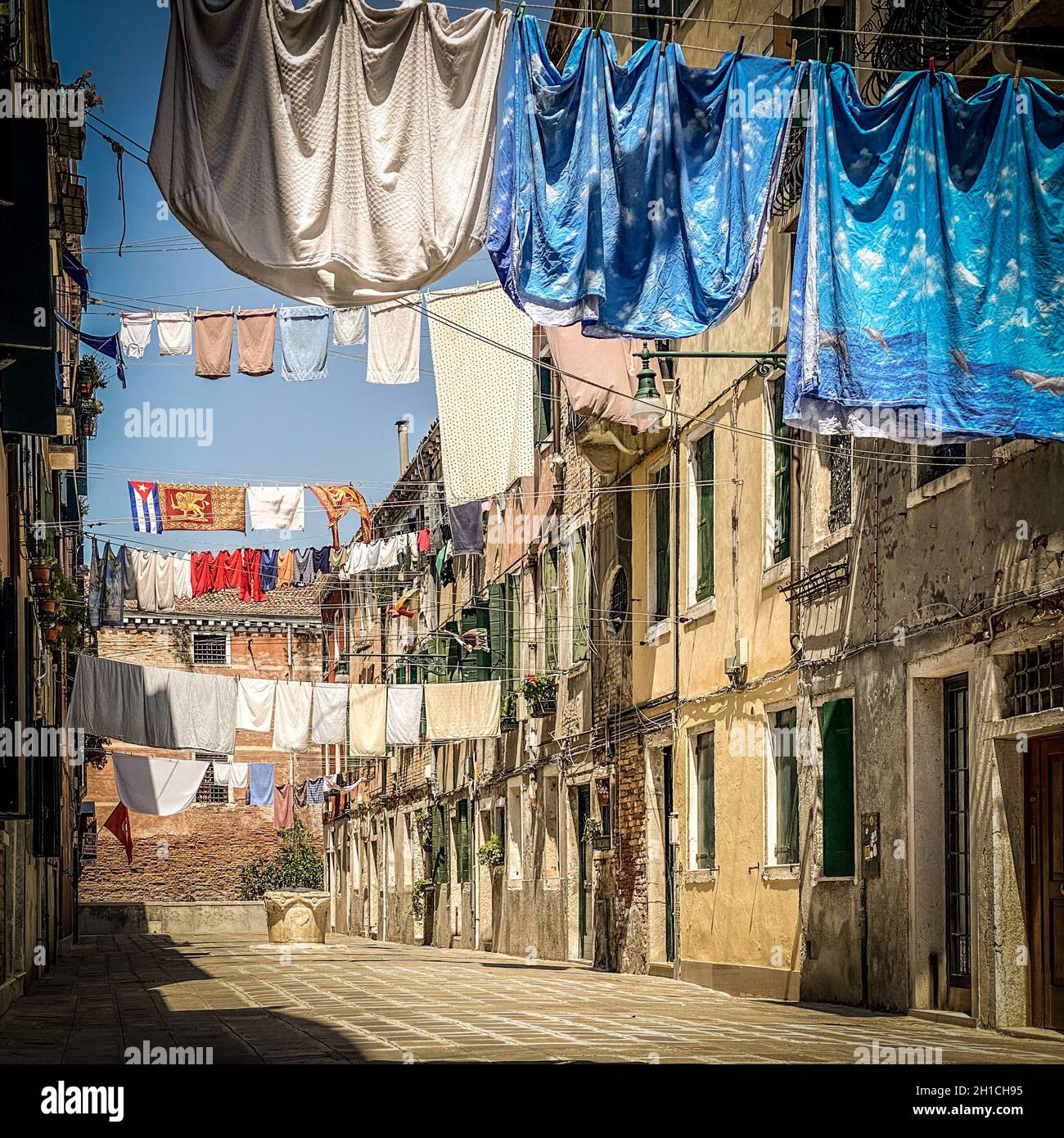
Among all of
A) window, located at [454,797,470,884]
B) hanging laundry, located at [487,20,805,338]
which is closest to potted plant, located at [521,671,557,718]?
window, located at [454,797,470,884]

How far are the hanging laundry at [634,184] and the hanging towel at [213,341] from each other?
1187cm

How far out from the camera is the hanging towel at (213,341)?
72.4 ft

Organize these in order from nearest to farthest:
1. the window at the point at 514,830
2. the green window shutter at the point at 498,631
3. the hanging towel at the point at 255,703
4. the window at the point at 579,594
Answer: the window at the point at 579,594
the window at the point at 514,830
the green window shutter at the point at 498,631
the hanging towel at the point at 255,703

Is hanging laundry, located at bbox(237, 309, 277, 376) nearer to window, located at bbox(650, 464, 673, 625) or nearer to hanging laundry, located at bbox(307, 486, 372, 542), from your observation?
window, located at bbox(650, 464, 673, 625)

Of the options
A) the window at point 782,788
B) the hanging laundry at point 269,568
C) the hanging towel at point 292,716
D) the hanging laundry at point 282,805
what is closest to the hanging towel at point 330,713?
the hanging towel at point 292,716

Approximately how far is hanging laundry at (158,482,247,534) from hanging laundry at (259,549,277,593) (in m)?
5.79

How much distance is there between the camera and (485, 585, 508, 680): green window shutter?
102ft

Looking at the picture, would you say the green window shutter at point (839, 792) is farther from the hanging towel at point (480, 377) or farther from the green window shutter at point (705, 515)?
the hanging towel at point (480, 377)

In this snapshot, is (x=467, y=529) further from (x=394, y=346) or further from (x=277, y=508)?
(x=394, y=346)

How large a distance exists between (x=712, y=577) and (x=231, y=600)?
45076mm

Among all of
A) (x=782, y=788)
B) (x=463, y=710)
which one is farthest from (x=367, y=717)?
(x=782, y=788)

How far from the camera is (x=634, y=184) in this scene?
10.9m

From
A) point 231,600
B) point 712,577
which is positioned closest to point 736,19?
point 712,577

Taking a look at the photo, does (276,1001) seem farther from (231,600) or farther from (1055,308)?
(231,600)
